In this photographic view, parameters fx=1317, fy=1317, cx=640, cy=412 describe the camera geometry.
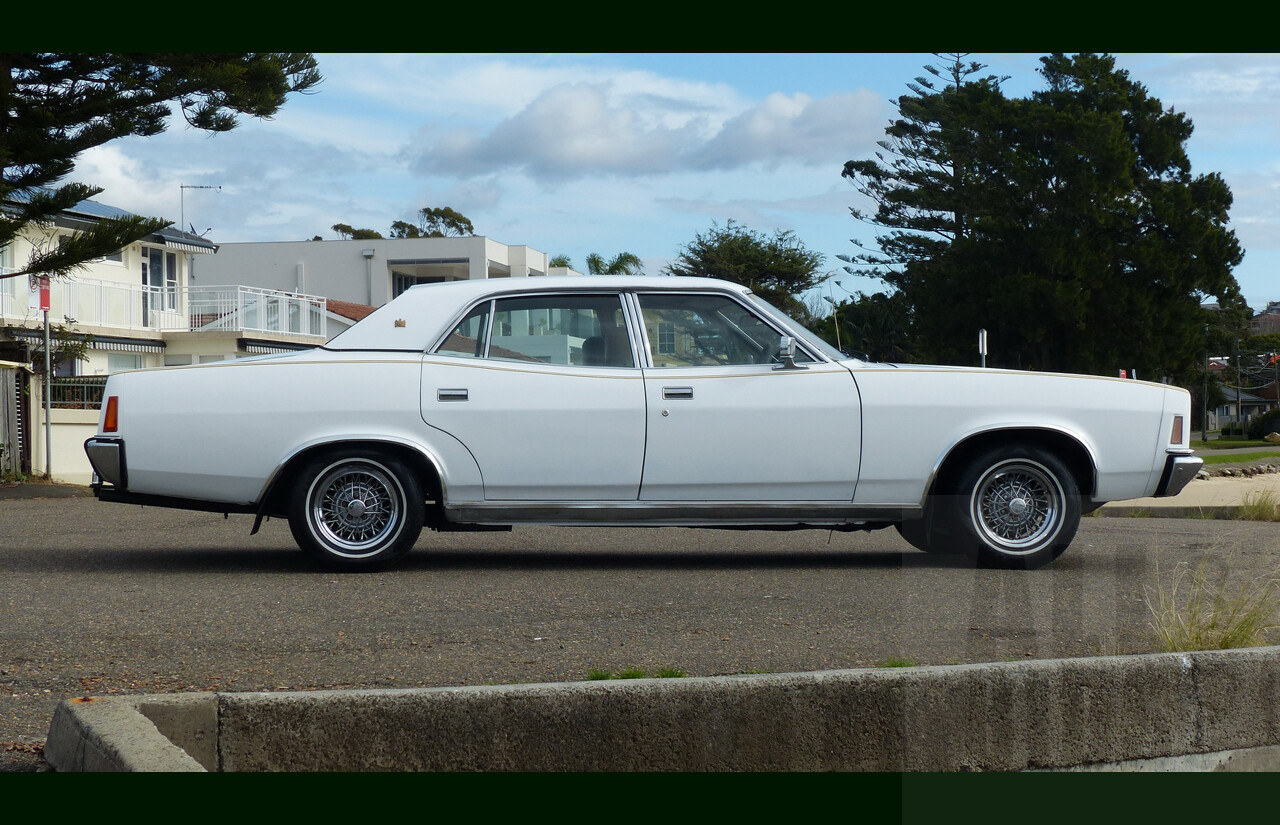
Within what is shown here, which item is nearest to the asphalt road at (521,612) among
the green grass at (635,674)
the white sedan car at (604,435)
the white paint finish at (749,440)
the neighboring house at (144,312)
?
the green grass at (635,674)

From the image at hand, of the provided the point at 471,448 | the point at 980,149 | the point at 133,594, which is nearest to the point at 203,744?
the point at 133,594

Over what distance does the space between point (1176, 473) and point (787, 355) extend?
2.24 metres

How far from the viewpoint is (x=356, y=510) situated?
686cm

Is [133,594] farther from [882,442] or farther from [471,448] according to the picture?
[882,442]

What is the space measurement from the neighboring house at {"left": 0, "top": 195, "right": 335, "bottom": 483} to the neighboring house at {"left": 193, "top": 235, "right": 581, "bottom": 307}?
429 inches

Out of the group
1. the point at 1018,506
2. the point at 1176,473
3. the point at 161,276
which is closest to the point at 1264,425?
the point at 161,276

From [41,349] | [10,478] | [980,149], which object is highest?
[980,149]

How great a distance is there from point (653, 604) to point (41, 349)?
22267 millimetres

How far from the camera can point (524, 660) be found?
4.62 meters

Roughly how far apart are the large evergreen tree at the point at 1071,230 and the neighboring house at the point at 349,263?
16.3 m

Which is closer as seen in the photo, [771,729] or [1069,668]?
[771,729]

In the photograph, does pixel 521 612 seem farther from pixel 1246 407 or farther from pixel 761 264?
pixel 1246 407

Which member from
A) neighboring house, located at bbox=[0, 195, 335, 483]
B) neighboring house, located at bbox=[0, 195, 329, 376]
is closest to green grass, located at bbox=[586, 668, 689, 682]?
neighboring house, located at bbox=[0, 195, 335, 483]

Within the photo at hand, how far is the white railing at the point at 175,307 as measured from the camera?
30.2 m
